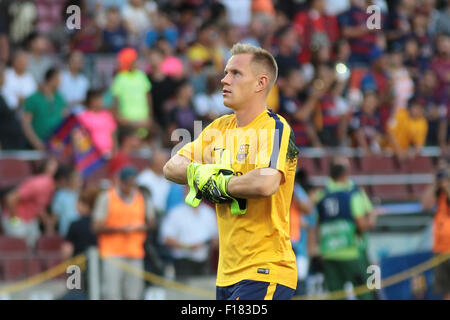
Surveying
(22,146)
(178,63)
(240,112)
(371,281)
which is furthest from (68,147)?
(240,112)

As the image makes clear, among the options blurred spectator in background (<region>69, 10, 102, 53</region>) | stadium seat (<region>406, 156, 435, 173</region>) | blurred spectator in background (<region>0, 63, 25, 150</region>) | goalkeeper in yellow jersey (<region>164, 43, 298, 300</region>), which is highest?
blurred spectator in background (<region>69, 10, 102, 53</region>)

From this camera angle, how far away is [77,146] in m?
13.2

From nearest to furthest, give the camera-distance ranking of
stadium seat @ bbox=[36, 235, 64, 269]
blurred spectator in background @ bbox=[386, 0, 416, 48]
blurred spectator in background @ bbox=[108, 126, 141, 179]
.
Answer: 1. stadium seat @ bbox=[36, 235, 64, 269]
2. blurred spectator in background @ bbox=[108, 126, 141, 179]
3. blurred spectator in background @ bbox=[386, 0, 416, 48]

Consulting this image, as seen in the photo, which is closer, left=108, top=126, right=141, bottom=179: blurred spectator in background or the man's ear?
the man's ear

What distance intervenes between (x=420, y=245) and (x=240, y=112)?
7968 mm

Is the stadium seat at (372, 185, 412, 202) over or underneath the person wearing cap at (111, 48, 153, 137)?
underneath

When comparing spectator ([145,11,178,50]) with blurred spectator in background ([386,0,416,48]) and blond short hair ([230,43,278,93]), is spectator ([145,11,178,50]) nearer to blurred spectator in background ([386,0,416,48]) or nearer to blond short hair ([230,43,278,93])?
blurred spectator in background ([386,0,416,48])

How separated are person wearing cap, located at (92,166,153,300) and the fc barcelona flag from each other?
2.09 meters

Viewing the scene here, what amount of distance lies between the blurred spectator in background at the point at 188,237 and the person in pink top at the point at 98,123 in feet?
5.69

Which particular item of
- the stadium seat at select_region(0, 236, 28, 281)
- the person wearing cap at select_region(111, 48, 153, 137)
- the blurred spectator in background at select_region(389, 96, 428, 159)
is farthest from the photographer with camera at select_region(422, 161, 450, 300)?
the stadium seat at select_region(0, 236, 28, 281)

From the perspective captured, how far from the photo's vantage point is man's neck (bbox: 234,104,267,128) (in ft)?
19.6

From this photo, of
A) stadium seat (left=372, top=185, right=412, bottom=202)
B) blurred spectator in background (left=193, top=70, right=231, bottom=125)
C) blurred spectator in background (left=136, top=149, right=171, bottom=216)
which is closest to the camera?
blurred spectator in background (left=136, top=149, right=171, bottom=216)

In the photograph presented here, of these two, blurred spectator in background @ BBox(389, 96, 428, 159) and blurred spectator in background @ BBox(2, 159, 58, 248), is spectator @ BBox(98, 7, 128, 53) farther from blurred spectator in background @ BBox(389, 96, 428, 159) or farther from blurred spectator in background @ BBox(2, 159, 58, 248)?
blurred spectator in background @ BBox(389, 96, 428, 159)

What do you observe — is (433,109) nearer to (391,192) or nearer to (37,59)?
(391,192)
